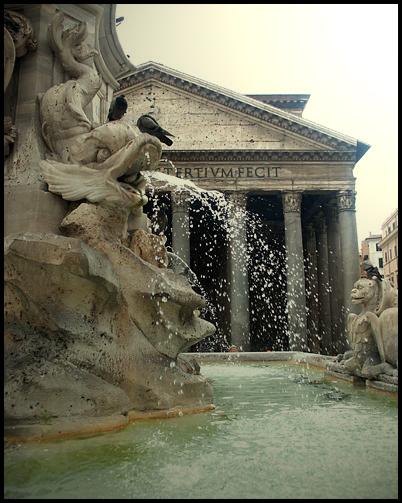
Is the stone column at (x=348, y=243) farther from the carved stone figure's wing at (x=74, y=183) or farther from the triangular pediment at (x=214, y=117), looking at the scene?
the carved stone figure's wing at (x=74, y=183)

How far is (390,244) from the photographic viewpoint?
184 ft

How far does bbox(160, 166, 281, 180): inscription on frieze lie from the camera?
22438mm

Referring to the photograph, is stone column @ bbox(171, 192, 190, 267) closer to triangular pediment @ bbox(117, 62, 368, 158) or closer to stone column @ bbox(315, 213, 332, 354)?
triangular pediment @ bbox(117, 62, 368, 158)

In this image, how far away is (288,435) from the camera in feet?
8.86

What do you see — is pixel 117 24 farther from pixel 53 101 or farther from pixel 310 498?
pixel 310 498

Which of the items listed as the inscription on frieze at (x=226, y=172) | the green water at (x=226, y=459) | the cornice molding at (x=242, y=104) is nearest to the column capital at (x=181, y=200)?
the inscription on frieze at (x=226, y=172)

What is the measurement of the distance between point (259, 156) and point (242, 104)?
271cm

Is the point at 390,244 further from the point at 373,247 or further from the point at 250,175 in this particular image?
the point at 250,175

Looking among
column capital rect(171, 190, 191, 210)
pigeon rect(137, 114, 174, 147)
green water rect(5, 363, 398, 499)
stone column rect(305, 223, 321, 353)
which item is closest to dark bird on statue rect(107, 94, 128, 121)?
pigeon rect(137, 114, 174, 147)

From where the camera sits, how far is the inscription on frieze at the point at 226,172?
73.6 feet

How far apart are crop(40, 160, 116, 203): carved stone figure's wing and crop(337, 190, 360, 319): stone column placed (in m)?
19.4

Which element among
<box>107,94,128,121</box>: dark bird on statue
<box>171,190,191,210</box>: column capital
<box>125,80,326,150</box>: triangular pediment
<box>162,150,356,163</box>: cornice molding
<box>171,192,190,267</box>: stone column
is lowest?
<box>107,94,128,121</box>: dark bird on statue

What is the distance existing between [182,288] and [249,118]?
2108cm

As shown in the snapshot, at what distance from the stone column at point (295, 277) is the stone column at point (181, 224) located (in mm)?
4615
